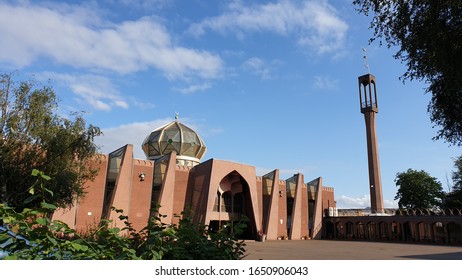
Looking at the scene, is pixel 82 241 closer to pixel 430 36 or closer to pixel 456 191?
pixel 430 36

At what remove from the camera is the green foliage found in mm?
2266

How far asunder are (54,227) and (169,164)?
91.1ft

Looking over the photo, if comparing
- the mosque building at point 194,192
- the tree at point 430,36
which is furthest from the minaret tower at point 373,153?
the tree at point 430,36

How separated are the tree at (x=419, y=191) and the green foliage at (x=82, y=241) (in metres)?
56.3

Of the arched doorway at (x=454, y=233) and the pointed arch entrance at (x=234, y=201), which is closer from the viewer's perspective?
the arched doorway at (x=454, y=233)

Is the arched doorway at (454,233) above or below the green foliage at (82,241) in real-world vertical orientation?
above

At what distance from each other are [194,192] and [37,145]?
52.7 feet

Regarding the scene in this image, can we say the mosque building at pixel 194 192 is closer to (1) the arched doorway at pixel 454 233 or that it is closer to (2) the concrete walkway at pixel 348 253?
(2) the concrete walkway at pixel 348 253

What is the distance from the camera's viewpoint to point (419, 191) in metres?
52.6

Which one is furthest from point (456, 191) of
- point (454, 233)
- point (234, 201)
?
point (234, 201)

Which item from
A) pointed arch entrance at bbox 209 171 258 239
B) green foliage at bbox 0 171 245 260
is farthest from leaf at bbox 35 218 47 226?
pointed arch entrance at bbox 209 171 258 239

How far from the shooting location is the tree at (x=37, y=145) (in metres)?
16.8

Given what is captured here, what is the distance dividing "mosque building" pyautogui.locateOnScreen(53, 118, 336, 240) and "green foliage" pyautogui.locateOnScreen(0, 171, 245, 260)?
19733 millimetres

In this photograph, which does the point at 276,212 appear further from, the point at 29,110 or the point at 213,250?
the point at 213,250
